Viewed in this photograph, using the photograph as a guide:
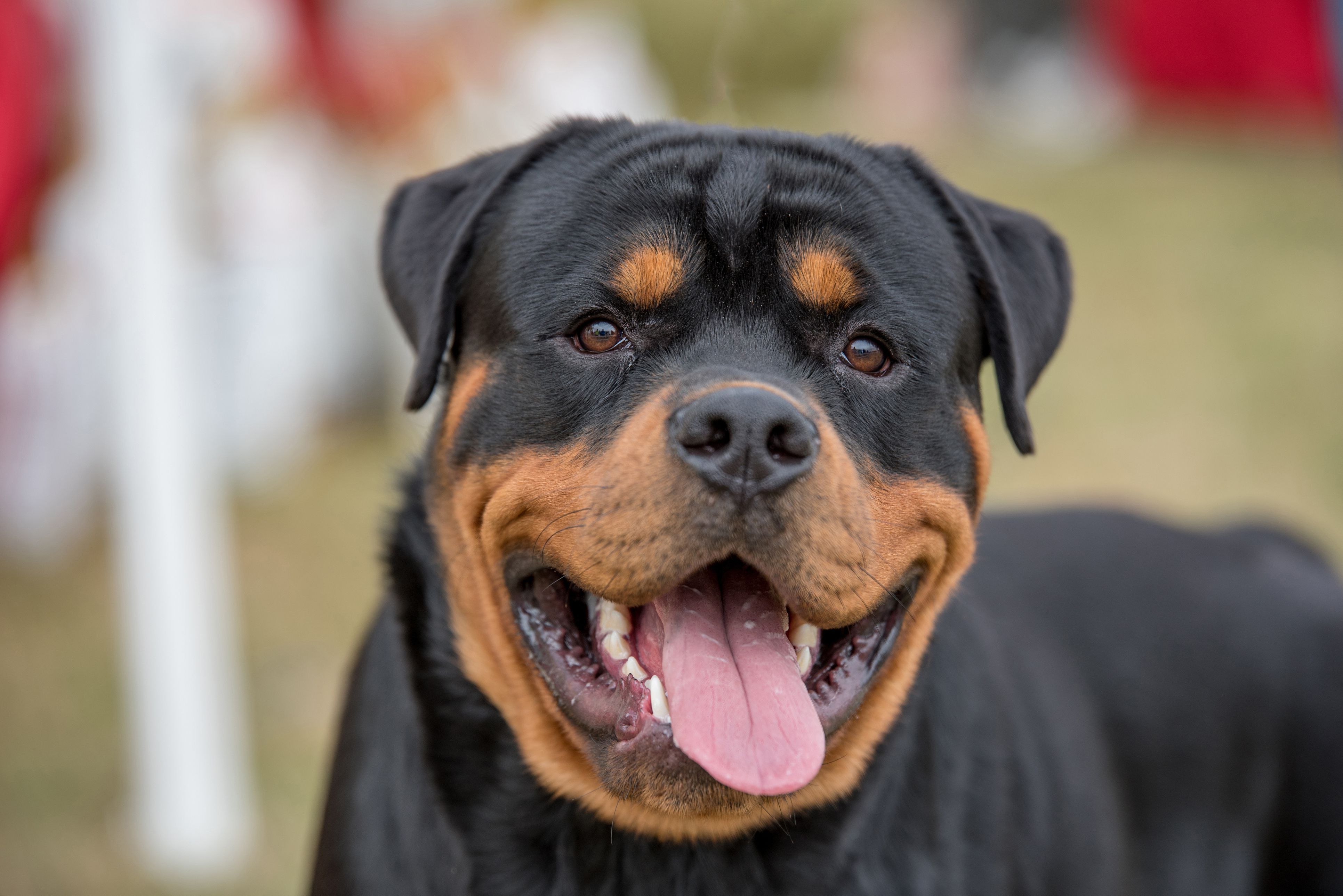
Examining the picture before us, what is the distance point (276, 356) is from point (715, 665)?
15.4 ft

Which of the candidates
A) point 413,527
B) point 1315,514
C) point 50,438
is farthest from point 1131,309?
point 413,527

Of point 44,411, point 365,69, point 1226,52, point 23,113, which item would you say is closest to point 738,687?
point 23,113

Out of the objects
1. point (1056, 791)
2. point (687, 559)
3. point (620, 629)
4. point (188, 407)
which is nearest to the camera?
point (687, 559)

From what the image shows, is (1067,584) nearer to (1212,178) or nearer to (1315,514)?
(1315,514)

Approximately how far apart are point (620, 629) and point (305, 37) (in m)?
4.96

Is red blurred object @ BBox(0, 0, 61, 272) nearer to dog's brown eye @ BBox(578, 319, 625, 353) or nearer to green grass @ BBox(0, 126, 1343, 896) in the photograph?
green grass @ BBox(0, 126, 1343, 896)

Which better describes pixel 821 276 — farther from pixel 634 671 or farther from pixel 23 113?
pixel 23 113

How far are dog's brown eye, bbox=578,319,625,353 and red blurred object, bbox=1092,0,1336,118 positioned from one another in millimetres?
10890

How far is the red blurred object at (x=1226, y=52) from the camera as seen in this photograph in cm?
1180

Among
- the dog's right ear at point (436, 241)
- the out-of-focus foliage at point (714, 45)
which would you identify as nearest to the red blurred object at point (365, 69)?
the out-of-focus foliage at point (714, 45)

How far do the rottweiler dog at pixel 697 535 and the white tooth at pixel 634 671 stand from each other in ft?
0.06

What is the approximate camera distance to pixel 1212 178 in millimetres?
11562

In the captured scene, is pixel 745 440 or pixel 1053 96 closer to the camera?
pixel 745 440

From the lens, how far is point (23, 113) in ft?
12.5
